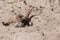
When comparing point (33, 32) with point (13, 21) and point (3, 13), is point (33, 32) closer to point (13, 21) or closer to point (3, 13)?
point (13, 21)

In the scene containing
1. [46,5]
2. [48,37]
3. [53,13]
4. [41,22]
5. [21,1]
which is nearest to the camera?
[48,37]

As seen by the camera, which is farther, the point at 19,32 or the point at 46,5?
the point at 46,5

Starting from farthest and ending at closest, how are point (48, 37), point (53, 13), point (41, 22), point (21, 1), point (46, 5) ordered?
point (21, 1) < point (46, 5) < point (53, 13) < point (41, 22) < point (48, 37)

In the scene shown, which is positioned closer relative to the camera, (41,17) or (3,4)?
(41,17)

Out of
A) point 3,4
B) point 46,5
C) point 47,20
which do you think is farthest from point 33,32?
point 3,4

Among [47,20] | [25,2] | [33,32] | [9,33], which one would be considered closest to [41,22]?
[47,20]

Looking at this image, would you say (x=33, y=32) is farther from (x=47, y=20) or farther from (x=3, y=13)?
(x=3, y=13)
